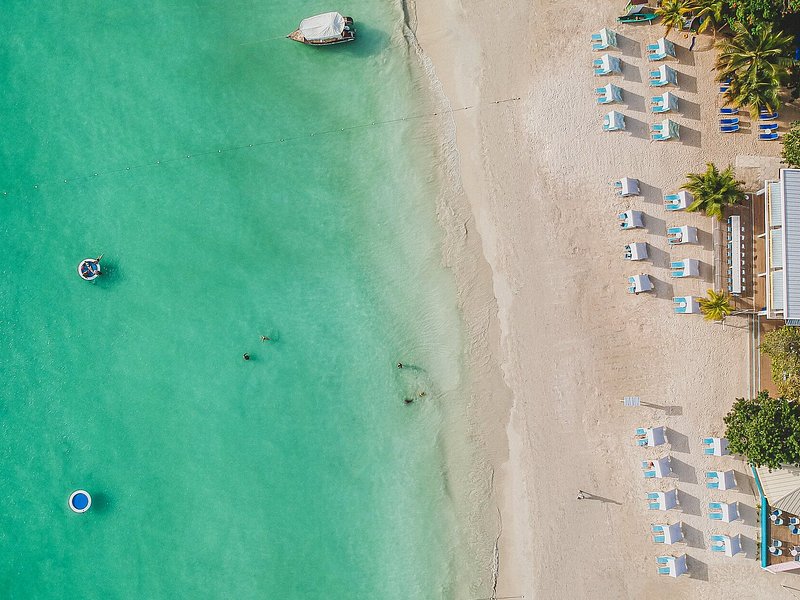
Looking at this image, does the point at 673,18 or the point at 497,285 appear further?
the point at 497,285

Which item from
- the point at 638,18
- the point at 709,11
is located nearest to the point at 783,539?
the point at 709,11

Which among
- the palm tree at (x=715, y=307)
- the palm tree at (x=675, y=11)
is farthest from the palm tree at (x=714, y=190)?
the palm tree at (x=675, y=11)

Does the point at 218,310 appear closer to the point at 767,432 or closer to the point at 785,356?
the point at 767,432

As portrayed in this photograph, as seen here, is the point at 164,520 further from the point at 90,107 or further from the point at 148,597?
the point at 90,107

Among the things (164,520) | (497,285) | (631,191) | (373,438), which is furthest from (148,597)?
(631,191)

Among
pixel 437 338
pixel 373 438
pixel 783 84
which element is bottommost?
pixel 373 438

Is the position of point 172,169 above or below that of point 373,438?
above
